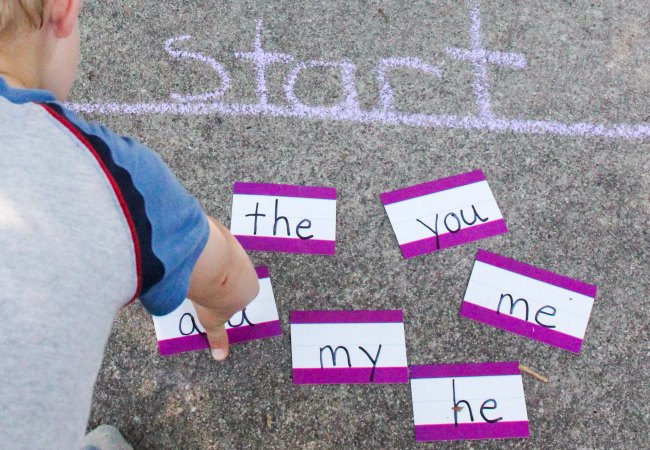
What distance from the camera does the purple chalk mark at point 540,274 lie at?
1323 millimetres

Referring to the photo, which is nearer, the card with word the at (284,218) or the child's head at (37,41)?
the child's head at (37,41)

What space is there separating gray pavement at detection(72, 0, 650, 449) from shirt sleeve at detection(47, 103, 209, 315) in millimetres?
503

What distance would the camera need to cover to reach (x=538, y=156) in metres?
1.42

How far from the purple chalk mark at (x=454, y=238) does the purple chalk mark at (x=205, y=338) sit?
333mm

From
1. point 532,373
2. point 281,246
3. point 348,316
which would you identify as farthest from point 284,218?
point 532,373

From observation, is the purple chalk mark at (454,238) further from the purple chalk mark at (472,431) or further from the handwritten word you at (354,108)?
the purple chalk mark at (472,431)

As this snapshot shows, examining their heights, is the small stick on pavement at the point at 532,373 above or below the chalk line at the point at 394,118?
below

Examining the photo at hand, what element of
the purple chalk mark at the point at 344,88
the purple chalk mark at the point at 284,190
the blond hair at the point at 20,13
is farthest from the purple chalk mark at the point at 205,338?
the blond hair at the point at 20,13

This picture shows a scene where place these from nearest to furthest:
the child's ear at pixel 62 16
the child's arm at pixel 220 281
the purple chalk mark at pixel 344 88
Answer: the child's ear at pixel 62 16, the child's arm at pixel 220 281, the purple chalk mark at pixel 344 88

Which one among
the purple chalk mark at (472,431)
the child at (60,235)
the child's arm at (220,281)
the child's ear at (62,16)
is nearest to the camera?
the child at (60,235)

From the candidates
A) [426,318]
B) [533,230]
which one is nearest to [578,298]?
[533,230]

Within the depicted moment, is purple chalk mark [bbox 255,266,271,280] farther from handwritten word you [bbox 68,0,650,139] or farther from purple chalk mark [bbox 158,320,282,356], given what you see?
handwritten word you [bbox 68,0,650,139]

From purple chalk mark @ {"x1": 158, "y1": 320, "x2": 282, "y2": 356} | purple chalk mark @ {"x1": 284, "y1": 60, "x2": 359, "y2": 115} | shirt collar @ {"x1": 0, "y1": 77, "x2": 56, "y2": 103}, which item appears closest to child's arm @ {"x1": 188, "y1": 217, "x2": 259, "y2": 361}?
purple chalk mark @ {"x1": 158, "y1": 320, "x2": 282, "y2": 356}

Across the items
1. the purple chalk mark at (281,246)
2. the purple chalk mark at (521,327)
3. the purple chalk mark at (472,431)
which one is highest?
the purple chalk mark at (281,246)
